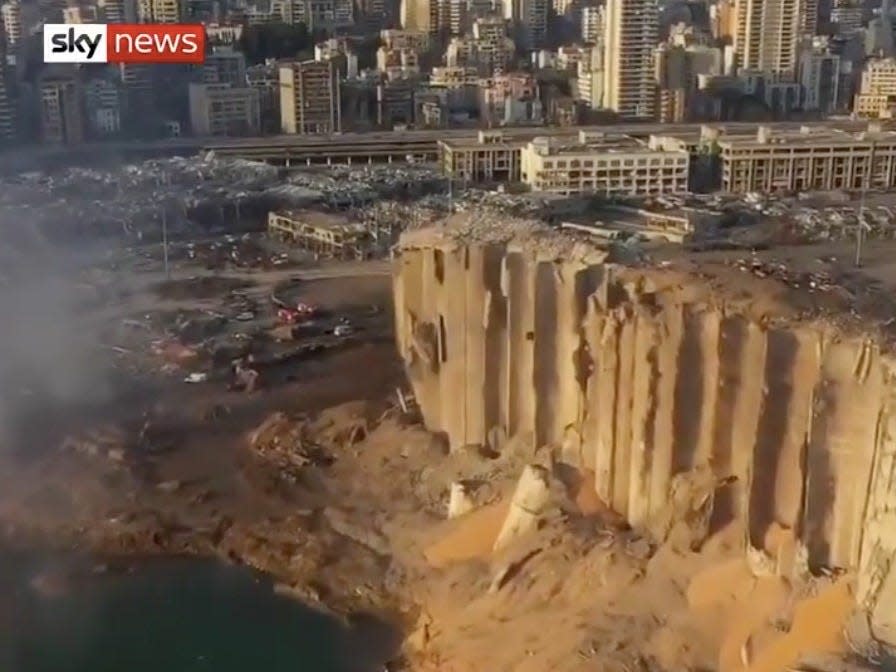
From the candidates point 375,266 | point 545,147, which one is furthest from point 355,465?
point 545,147

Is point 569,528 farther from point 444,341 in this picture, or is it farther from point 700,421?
point 444,341

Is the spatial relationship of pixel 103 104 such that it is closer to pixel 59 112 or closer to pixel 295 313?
Result: pixel 59 112

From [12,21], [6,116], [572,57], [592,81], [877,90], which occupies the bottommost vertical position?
[877,90]

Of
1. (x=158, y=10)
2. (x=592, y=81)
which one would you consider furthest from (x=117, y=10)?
(x=592, y=81)

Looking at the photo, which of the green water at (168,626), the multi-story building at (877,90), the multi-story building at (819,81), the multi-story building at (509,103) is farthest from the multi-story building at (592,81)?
the green water at (168,626)

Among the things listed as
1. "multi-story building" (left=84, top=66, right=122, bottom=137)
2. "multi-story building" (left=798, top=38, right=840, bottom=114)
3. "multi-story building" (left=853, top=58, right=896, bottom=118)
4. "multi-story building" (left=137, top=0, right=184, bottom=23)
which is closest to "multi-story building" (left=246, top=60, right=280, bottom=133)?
"multi-story building" (left=84, top=66, right=122, bottom=137)
